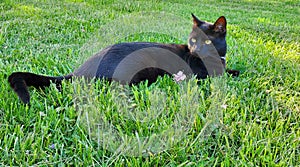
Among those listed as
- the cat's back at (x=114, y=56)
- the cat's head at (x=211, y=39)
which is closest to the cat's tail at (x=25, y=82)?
the cat's back at (x=114, y=56)

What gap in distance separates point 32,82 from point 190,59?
1.17 meters

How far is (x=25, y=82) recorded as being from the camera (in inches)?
64.3

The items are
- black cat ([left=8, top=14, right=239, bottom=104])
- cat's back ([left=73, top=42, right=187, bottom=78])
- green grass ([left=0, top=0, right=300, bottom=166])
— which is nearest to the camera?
green grass ([left=0, top=0, right=300, bottom=166])

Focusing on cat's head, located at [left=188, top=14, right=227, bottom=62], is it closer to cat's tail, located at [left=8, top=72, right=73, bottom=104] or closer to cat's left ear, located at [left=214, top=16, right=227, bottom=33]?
cat's left ear, located at [left=214, top=16, right=227, bottom=33]

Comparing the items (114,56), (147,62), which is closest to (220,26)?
(147,62)

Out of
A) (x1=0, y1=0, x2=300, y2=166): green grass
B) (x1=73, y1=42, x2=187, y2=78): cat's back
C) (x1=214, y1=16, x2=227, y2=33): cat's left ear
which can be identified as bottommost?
(x1=0, y1=0, x2=300, y2=166): green grass

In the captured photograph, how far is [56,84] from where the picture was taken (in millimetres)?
1821

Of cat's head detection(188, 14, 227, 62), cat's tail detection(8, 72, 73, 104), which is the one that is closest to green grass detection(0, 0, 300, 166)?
cat's tail detection(8, 72, 73, 104)

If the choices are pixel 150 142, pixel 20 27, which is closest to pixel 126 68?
pixel 150 142

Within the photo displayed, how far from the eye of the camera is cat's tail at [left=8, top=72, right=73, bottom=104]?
5.05ft

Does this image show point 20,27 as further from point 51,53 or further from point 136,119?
point 136,119

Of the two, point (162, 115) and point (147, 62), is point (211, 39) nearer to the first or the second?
point (147, 62)

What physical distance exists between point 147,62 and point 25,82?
2.62 ft

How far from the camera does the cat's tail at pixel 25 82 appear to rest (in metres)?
1.54
